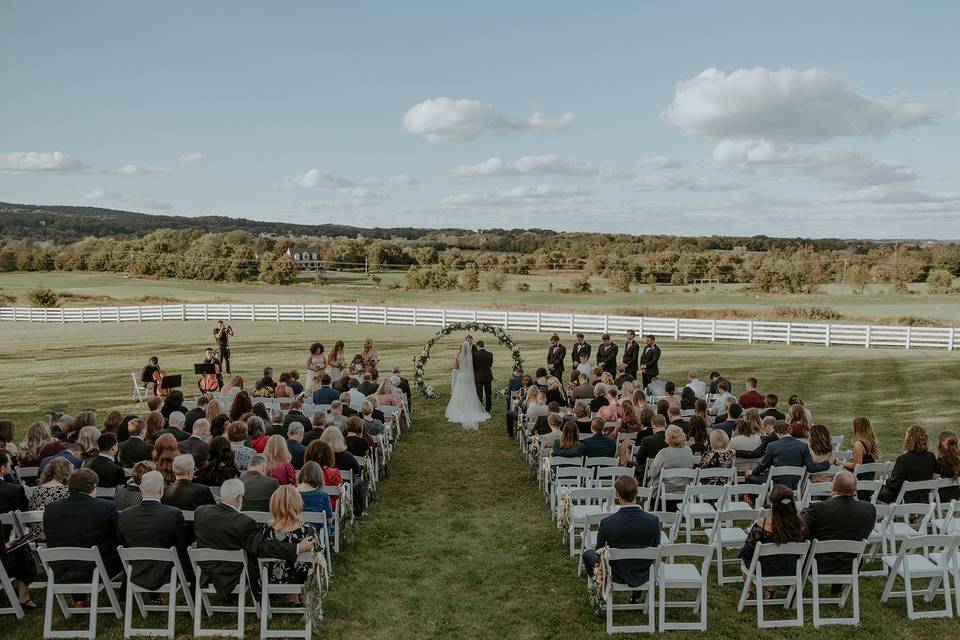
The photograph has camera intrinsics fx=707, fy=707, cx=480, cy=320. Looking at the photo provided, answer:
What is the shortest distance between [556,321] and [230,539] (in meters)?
32.2

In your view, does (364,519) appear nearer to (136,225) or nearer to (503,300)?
(503,300)

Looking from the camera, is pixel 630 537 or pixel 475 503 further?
pixel 475 503

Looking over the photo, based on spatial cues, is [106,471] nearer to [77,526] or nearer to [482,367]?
[77,526]

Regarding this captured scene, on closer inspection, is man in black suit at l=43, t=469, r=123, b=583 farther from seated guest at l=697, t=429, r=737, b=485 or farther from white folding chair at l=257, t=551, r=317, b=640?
seated guest at l=697, t=429, r=737, b=485

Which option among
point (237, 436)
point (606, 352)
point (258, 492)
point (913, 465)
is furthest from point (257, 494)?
point (606, 352)

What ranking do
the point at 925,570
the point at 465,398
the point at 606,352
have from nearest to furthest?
the point at 925,570, the point at 465,398, the point at 606,352

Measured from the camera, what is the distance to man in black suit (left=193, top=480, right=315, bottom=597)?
20.5 feet

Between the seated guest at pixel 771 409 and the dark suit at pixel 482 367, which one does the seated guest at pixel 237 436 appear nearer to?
the seated guest at pixel 771 409

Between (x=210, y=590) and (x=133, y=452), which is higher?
(x=133, y=452)

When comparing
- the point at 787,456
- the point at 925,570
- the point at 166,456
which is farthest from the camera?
the point at 787,456

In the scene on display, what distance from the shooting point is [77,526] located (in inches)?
251

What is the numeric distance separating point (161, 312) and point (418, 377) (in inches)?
1335

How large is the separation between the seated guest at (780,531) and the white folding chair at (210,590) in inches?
186

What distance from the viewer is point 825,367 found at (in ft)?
81.9
